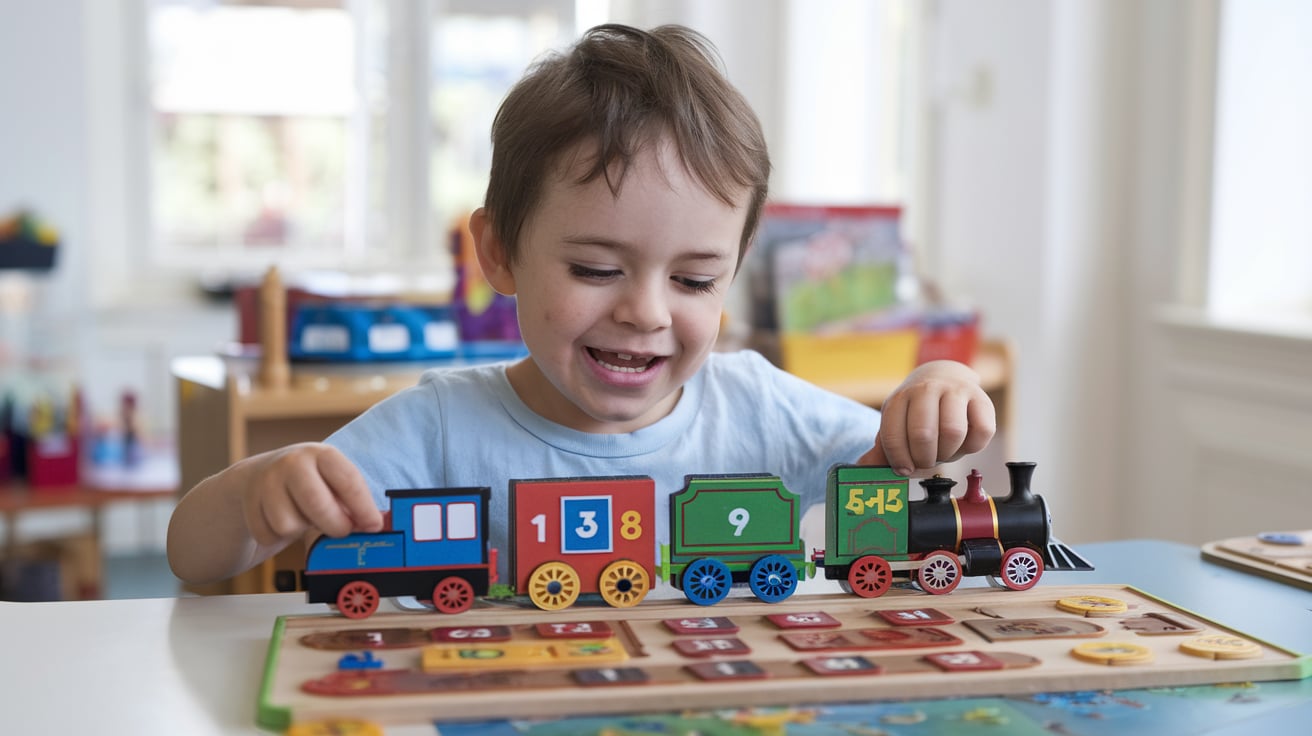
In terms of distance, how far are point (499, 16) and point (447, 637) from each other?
3488mm

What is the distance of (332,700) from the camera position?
2.01ft

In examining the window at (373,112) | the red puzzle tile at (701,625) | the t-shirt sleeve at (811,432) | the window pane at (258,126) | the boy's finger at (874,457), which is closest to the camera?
the red puzzle tile at (701,625)

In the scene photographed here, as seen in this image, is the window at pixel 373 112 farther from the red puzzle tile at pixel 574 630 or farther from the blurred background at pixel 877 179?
the red puzzle tile at pixel 574 630

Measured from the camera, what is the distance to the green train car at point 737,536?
82 cm

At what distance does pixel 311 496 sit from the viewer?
0.75 meters

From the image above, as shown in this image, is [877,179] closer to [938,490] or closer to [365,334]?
[365,334]

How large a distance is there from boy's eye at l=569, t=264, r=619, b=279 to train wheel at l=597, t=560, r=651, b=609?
0.21 metres

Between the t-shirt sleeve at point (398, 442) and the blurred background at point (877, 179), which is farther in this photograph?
the blurred background at point (877, 179)

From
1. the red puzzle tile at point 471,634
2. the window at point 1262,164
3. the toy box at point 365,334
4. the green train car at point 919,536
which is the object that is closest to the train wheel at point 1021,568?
the green train car at point 919,536

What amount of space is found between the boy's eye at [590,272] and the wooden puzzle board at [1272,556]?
0.52 m

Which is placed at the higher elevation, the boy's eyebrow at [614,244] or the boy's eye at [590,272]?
the boy's eyebrow at [614,244]

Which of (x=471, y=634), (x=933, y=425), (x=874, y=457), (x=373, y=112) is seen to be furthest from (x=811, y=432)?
(x=373, y=112)

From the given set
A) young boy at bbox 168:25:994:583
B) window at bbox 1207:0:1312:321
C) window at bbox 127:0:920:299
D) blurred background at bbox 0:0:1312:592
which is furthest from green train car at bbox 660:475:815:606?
window at bbox 127:0:920:299

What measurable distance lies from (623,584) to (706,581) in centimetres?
A: 5
